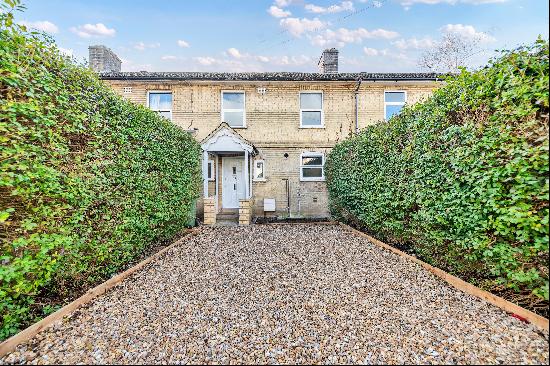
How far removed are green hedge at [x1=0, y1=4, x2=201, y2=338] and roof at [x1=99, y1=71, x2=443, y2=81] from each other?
7619 mm

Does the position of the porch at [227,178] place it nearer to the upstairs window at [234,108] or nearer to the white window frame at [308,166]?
the upstairs window at [234,108]

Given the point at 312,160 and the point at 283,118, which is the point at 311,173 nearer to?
the point at 312,160

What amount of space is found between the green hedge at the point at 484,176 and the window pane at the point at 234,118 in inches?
334

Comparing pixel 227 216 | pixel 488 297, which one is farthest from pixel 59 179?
pixel 227 216

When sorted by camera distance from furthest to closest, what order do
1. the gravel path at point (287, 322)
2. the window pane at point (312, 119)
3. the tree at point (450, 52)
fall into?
the tree at point (450, 52) → the window pane at point (312, 119) → the gravel path at point (287, 322)

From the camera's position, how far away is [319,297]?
11.5ft

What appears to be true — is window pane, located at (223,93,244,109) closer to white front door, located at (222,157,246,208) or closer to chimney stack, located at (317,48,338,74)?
white front door, located at (222,157,246,208)

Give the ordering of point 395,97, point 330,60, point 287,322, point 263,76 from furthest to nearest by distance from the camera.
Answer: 1. point 330,60
2. point 395,97
3. point 263,76
4. point 287,322

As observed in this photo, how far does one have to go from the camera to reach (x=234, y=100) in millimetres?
12703

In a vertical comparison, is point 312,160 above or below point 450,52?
below

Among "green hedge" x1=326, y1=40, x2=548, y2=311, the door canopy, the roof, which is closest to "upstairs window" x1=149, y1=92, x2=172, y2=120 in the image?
the roof

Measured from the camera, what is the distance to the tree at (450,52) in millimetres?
21453

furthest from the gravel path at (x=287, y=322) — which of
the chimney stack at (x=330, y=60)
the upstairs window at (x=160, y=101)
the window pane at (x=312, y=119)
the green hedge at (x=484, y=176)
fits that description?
the chimney stack at (x=330, y=60)

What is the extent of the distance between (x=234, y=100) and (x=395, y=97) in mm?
7768
